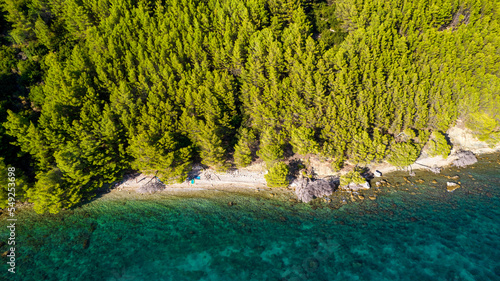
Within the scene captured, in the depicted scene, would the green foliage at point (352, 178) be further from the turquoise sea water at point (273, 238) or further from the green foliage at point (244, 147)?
the green foliage at point (244, 147)

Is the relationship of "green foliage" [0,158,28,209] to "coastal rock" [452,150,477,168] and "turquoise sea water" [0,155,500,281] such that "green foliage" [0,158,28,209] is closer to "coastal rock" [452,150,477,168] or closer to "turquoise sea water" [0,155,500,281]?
"turquoise sea water" [0,155,500,281]

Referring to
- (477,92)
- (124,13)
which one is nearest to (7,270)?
(124,13)

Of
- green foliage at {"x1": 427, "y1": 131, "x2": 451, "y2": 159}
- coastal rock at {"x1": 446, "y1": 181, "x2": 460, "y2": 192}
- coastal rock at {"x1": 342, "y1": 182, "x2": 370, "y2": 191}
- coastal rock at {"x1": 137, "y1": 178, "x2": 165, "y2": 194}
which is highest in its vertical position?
coastal rock at {"x1": 137, "y1": 178, "x2": 165, "y2": 194}

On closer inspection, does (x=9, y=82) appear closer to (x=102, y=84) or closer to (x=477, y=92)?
(x=102, y=84)

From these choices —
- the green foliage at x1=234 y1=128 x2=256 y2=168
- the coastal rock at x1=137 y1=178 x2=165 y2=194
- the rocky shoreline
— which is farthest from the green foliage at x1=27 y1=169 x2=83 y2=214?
the green foliage at x1=234 y1=128 x2=256 y2=168

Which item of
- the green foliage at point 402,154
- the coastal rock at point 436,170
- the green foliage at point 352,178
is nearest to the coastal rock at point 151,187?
the green foliage at point 352,178

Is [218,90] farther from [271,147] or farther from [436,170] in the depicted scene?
[436,170]

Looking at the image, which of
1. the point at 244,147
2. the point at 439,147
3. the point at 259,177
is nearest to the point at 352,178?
the point at 259,177
